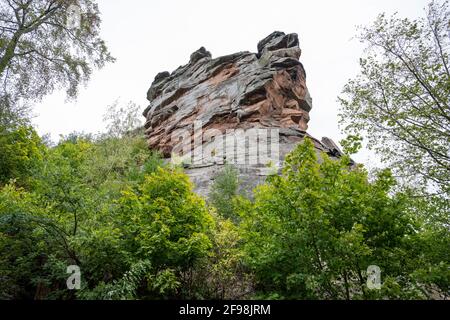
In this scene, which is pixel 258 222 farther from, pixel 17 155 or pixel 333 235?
pixel 17 155

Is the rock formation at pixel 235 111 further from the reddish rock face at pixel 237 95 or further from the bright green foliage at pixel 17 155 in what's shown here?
the bright green foliage at pixel 17 155

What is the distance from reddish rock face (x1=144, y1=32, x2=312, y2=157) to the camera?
27.4m

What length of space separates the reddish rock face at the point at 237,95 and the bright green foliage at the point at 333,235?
19010mm

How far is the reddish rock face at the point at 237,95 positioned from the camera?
27.4 metres

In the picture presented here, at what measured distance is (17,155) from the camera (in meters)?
14.1

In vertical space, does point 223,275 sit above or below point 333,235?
below

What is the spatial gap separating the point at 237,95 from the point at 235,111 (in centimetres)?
222

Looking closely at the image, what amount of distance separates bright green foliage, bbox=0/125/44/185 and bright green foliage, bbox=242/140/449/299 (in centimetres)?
1120

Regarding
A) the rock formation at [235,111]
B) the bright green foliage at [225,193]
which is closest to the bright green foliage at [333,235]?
→ the bright green foliage at [225,193]

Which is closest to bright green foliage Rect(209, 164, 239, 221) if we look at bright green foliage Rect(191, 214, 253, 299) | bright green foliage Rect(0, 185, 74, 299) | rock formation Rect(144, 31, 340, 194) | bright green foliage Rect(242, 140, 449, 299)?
rock formation Rect(144, 31, 340, 194)

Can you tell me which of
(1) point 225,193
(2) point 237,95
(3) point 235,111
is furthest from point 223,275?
(2) point 237,95
